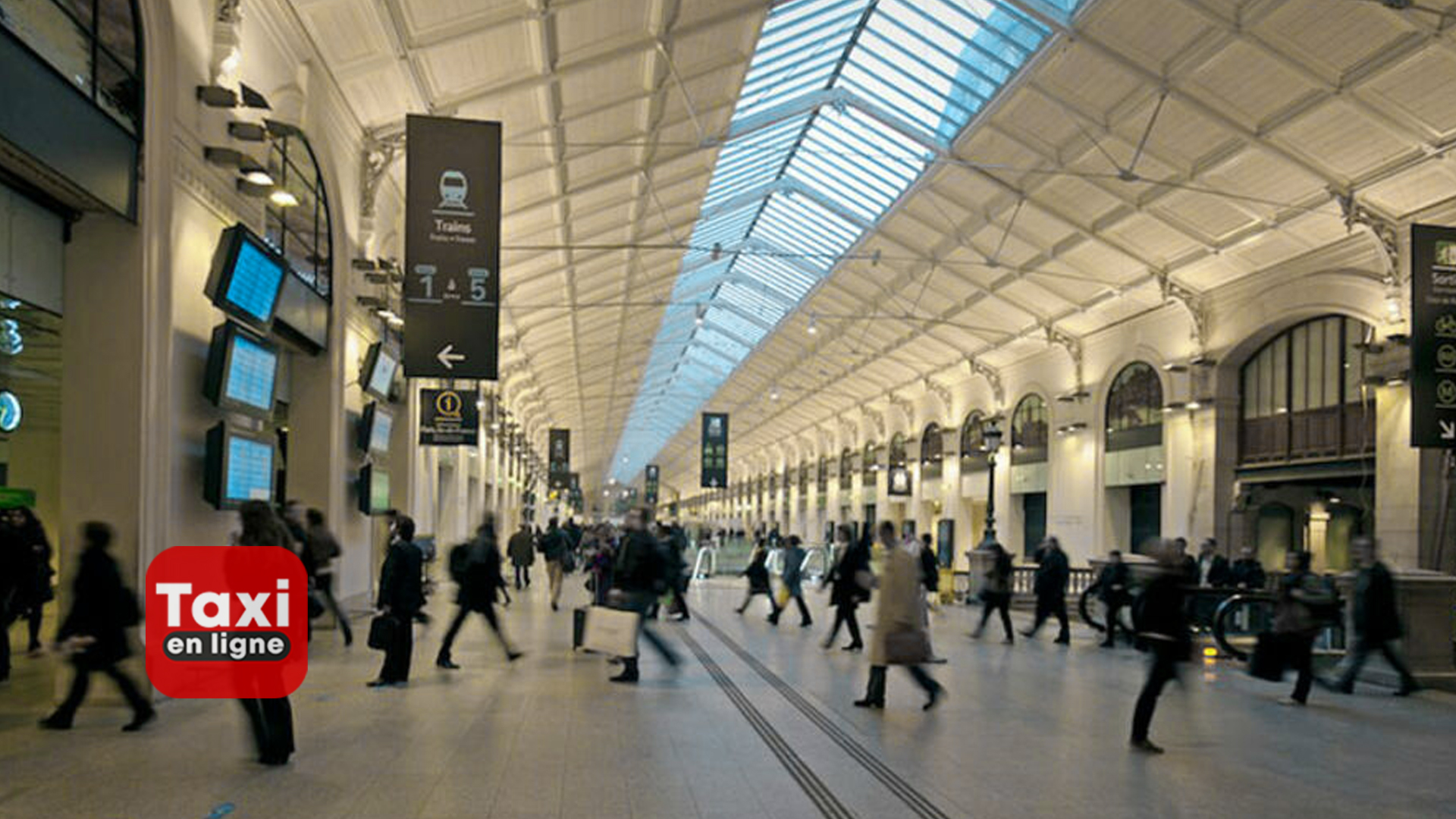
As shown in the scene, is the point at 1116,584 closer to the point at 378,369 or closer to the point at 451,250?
the point at 451,250

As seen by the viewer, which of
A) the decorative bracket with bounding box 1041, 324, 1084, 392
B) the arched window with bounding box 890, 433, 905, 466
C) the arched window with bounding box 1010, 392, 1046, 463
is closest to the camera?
the decorative bracket with bounding box 1041, 324, 1084, 392

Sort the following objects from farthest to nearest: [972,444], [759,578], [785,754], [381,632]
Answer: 1. [972,444]
2. [759,578]
3. [381,632]
4. [785,754]

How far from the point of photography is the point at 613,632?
32.1 ft

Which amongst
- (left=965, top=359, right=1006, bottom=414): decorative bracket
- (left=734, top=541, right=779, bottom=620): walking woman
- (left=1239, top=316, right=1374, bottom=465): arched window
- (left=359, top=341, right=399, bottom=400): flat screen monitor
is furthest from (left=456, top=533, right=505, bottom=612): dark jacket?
(left=965, top=359, right=1006, bottom=414): decorative bracket

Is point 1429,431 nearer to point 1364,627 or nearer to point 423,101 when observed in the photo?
point 1364,627

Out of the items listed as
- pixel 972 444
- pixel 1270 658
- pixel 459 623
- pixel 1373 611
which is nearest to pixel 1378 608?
pixel 1373 611

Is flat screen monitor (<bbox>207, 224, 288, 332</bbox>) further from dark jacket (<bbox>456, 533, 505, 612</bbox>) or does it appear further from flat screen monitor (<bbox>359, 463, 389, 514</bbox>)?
flat screen monitor (<bbox>359, 463, 389, 514</bbox>)

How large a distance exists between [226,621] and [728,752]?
3.40 meters

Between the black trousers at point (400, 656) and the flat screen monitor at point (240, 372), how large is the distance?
241 cm

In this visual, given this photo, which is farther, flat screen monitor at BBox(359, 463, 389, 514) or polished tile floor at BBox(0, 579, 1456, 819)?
A: flat screen monitor at BBox(359, 463, 389, 514)

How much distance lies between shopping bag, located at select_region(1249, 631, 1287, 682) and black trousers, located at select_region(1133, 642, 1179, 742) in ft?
8.21

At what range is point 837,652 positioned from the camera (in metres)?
12.8

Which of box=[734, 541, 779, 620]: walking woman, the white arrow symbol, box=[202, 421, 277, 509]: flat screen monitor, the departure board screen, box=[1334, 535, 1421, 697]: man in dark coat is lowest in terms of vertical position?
box=[734, 541, 779, 620]: walking woman

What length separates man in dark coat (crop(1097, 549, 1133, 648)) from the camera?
14.0 metres
